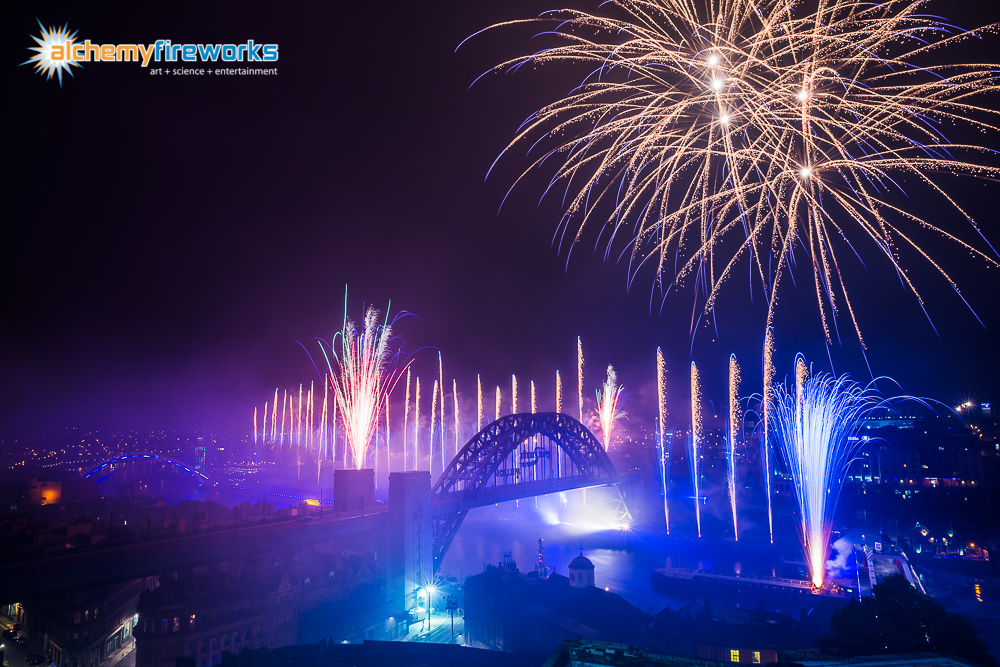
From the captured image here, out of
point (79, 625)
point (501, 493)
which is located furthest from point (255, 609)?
point (501, 493)

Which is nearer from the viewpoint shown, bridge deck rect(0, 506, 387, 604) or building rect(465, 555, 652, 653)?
bridge deck rect(0, 506, 387, 604)

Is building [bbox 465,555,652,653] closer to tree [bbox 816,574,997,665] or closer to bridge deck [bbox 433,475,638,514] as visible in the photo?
bridge deck [bbox 433,475,638,514]

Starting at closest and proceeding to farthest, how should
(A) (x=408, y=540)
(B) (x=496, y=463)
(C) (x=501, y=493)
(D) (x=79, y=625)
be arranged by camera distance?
1. (D) (x=79, y=625)
2. (A) (x=408, y=540)
3. (C) (x=501, y=493)
4. (B) (x=496, y=463)

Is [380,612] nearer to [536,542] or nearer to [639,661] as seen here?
[639,661]

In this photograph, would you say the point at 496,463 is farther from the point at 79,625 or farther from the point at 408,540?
the point at 79,625

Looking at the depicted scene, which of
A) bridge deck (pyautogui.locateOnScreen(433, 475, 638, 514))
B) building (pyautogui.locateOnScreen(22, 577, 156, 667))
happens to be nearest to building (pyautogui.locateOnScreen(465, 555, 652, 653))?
bridge deck (pyautogui.locateOnScreen(433, 475, 638, 514))

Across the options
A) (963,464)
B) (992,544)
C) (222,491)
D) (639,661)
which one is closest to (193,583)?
(639,661)
